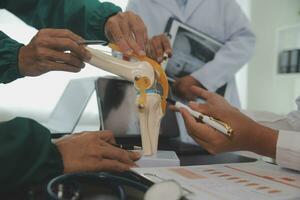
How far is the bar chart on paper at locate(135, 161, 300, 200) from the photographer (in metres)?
0.43

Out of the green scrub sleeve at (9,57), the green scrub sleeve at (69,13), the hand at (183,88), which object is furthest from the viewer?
the hand at (183,88)

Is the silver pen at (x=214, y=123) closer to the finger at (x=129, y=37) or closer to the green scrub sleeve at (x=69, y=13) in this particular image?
the finger at (x=129, y=37)

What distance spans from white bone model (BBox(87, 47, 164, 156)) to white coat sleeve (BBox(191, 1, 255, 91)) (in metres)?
0.65

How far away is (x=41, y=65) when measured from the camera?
0.67 m

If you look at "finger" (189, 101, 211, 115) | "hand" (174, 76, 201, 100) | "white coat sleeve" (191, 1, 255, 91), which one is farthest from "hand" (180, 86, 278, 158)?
"white coat sleeve" (191, 1, 255, 91)

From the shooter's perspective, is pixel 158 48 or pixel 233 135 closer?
pixel 233 135

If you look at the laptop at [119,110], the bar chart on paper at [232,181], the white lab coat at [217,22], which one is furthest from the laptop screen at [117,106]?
the white lab coat at [217,22]

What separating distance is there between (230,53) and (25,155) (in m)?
1.10

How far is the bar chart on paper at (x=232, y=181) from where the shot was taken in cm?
43

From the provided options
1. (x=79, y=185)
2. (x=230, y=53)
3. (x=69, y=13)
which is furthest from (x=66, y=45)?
(x=230, y=53)

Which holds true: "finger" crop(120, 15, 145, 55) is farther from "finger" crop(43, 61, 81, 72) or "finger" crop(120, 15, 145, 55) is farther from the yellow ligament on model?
"finger" crop(43, 61, 81, 72)

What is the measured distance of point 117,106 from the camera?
0.93 metres

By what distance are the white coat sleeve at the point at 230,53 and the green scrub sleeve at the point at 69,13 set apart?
52 centimetres

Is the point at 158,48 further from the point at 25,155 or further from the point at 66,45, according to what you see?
the point at 25,155
